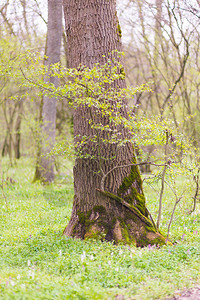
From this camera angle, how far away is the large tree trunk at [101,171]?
4703 mm

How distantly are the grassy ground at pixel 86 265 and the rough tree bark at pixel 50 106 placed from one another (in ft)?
15.6

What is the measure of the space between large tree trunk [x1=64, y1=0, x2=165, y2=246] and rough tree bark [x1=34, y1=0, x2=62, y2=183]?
18.0 ft

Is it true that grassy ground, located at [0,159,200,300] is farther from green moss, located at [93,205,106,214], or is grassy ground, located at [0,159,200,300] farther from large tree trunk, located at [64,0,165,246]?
green moss, located at [93,205,106,214]

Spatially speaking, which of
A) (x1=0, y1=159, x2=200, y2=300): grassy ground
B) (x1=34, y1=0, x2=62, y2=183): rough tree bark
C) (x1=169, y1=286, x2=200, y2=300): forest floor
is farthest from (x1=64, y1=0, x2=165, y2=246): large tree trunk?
(x1=34, y1=0, x2=62, y2=183): rough tree bark

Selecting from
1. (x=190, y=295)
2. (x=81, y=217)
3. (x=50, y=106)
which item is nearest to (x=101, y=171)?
(x=81, y=217)

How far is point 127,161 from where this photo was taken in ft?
16.2

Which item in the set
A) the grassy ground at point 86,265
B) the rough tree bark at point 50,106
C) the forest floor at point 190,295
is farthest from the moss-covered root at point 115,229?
the rough tree bark at point 50,106

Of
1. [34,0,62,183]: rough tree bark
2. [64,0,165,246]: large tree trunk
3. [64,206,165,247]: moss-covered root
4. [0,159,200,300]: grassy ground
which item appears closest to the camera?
[0,159,200,300]: grassy ground

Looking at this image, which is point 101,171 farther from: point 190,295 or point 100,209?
point 190,295

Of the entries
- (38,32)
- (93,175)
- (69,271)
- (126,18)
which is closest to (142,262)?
(69,271)

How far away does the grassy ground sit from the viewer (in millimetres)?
3160

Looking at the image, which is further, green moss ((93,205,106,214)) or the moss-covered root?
green moss ((93,205,106,214))

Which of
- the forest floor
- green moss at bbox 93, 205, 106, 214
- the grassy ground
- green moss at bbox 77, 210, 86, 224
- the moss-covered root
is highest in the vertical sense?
green moss at bbox 93, 205, 106, 214

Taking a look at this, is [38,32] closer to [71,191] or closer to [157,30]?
[157,30]
